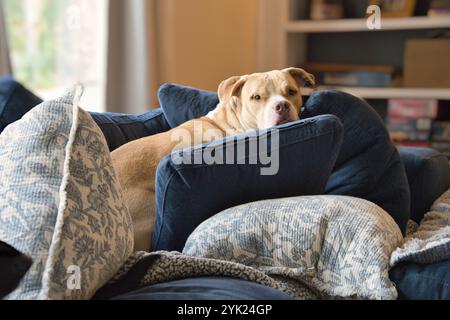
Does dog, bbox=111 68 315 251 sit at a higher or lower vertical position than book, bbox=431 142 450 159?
higher

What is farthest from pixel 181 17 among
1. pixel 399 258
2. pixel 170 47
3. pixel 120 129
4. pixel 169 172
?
pixel 399 258

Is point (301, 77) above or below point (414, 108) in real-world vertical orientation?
above

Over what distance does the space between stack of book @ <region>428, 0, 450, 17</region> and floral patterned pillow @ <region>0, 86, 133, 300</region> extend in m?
2.46

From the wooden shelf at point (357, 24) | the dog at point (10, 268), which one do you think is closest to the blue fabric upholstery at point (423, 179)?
the dog at point (10, 268)

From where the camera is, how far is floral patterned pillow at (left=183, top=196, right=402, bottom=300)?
1048mm

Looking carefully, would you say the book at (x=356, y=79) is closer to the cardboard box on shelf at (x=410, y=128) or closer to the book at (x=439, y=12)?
the cardboard box on shelf at (x=410, y=128)

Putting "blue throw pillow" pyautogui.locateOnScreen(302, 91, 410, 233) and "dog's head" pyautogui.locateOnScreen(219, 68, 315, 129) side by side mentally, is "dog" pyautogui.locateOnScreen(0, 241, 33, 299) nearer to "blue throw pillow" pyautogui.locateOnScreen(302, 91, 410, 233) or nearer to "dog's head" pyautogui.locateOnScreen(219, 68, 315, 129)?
"dog's head" pyautogui.locateOnScreen(219, 68, 315, 129)

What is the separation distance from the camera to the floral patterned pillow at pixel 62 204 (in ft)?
2.71

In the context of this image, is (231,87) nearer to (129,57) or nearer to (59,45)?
(129,57)

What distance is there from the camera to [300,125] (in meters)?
1.21

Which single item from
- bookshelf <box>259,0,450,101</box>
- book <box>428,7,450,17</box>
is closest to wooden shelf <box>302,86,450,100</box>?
bookshelf <box>259,0,450,101</box>

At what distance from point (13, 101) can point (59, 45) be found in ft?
4.65

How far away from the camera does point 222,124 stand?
143cm

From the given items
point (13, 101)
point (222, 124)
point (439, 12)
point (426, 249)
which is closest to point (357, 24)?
point (439, 12)
